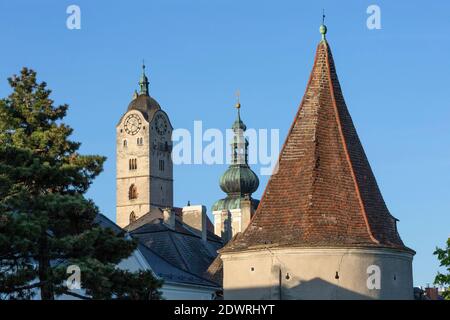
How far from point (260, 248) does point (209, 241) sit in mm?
31214

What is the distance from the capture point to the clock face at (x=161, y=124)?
161 metres

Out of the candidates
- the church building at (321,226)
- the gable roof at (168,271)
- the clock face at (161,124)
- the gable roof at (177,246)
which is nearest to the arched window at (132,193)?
the clock face at (161,124)

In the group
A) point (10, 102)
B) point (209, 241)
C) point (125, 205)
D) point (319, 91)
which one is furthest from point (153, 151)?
point (10, 102)

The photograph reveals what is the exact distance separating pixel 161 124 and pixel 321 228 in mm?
125213

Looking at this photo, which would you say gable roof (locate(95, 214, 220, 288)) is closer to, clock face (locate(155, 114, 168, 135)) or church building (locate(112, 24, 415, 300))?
church building (locate(112, 24, 415, 300))

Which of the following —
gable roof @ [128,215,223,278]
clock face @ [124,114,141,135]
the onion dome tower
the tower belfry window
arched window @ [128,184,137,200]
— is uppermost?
clock face @ [124,114,141,135]

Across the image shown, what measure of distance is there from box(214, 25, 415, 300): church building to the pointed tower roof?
3cm

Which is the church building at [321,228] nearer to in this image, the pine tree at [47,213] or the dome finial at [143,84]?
the pine tree at [47,213]

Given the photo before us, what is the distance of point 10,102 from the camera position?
27.1 meters

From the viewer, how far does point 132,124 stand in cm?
16012

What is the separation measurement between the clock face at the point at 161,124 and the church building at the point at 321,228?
121 meters

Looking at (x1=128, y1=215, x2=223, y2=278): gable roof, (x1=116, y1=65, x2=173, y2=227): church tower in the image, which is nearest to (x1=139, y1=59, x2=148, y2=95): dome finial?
(x1=116, y1=65, x2=173, y2=227): church tower

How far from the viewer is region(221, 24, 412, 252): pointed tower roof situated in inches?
1467

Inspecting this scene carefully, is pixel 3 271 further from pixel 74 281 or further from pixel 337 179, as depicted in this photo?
pixel 337 179
